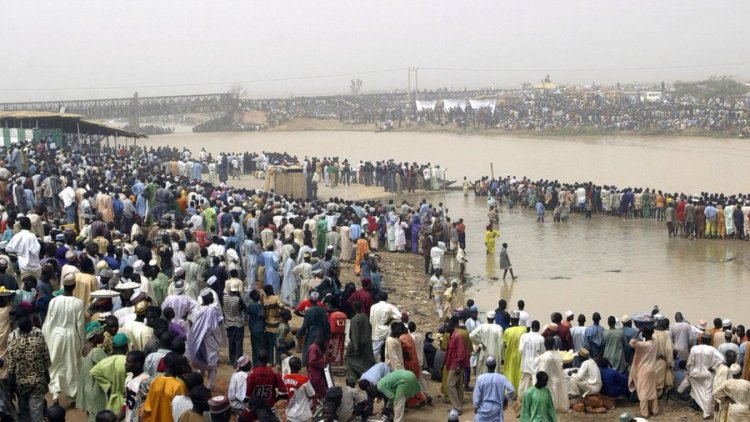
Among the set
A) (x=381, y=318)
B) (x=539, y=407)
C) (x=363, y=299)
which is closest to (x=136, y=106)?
(x=363, y=299)

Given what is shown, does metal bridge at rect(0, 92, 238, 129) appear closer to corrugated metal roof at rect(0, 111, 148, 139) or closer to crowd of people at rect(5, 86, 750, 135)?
crowd of people at rect(5, 86, 750, 135)

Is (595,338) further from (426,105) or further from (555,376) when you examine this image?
(426,105)

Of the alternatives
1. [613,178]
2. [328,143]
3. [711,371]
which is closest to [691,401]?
[711,371]

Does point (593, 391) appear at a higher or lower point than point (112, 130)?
lower

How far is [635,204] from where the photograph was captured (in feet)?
77.8

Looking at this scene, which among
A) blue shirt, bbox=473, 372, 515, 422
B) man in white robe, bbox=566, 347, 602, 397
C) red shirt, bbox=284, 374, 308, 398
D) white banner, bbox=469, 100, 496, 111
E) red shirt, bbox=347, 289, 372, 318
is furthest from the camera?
white banner, bbox=469, 100, 496, 111

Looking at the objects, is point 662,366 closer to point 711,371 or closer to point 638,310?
point 711,371

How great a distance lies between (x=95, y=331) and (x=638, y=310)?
31.4ft

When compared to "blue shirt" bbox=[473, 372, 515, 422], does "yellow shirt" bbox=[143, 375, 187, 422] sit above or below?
above

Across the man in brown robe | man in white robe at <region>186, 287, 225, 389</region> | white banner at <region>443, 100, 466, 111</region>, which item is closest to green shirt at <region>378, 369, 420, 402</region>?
man in white robe at <region>186, 287, 225, 389</region>

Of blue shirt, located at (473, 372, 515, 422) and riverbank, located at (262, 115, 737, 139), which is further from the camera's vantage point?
riverbank, located at (262, 115, 737, 139)

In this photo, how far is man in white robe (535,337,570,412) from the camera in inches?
361

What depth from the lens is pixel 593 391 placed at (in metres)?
9.80

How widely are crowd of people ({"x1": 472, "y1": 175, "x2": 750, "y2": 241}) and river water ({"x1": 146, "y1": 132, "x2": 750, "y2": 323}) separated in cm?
38
